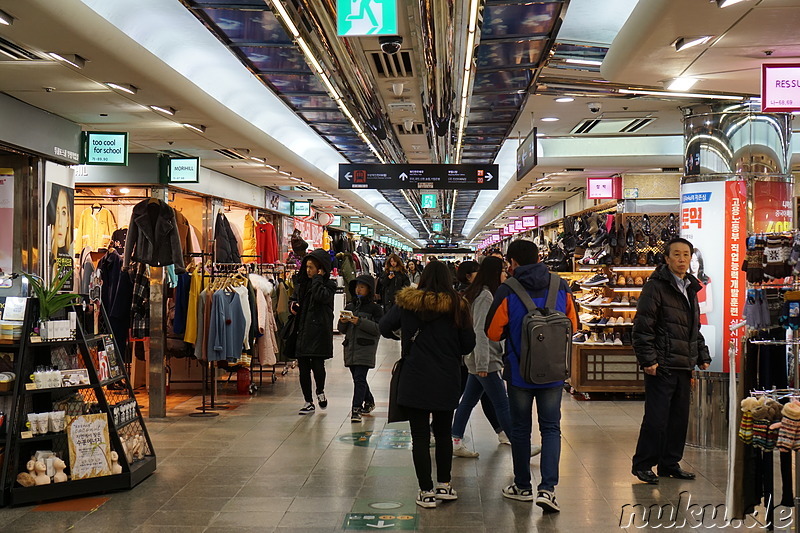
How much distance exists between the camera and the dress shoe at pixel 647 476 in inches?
210

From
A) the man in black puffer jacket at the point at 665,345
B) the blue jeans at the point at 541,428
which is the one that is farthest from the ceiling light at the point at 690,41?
the blue jeans at the point at 541,428

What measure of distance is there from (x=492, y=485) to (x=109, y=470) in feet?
8.23

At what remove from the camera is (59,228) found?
769 centimetres

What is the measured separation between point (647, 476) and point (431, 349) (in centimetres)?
186

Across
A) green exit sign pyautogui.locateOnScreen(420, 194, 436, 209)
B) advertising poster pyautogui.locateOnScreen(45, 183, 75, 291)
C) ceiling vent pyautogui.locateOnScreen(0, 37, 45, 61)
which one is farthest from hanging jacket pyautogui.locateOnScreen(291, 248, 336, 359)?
green exit sign pyautogui.locateOnScreen(420, 194, 436, 209)

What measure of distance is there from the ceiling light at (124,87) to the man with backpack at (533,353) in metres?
3.40

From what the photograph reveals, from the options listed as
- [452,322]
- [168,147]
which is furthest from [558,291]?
[168,147]

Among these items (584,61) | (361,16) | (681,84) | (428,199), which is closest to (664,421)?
(681,84)

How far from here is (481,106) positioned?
10695 mm

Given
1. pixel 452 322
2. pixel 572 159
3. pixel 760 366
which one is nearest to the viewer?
pixel 760 366

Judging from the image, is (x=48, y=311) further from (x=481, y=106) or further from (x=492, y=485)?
(x=481, y=106)

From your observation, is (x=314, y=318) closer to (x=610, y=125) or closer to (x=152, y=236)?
(x=152, y=236)

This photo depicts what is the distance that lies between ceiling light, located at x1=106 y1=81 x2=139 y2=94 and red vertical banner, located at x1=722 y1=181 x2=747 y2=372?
4.89 m

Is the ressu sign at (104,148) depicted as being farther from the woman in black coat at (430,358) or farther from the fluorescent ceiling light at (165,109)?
the woman in black coat at (430,358)
